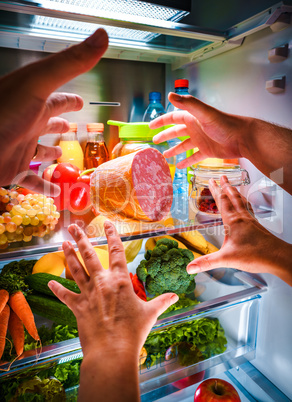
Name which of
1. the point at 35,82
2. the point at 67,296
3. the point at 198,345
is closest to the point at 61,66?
the point at 35,82

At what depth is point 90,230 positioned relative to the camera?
3.21 feet

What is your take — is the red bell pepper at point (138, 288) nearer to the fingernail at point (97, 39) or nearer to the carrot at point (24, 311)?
the carrot at point (24, 311)

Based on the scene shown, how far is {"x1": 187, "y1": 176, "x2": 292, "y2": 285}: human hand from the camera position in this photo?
0.73 metres

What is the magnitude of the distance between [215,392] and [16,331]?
78cm

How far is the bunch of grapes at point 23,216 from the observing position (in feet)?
2.77

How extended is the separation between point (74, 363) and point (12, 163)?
787 mm

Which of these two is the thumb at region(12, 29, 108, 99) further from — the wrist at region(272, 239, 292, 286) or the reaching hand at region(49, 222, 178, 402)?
the wrist at region(272, 239, 292, 286)

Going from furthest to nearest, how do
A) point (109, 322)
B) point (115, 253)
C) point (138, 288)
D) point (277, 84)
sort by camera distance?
point (138, 288) → point (277, 84) → point (115, 253) → point (109, 322)

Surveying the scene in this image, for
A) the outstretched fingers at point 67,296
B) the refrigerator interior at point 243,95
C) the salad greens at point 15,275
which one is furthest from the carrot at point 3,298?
the refrigerator interior at point 243,95

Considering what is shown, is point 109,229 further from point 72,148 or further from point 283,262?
point 72,148

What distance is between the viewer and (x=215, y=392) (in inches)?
43.7

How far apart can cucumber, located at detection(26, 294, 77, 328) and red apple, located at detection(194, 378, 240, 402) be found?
0.56 metres

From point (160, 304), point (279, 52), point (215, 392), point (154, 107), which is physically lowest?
point (215, 392)

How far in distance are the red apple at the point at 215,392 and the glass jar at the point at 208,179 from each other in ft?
2.27
